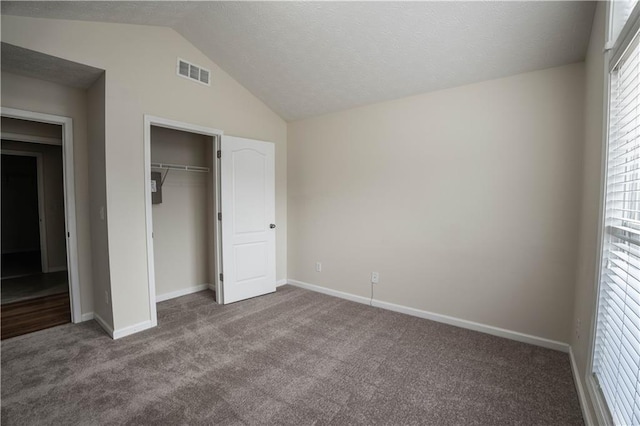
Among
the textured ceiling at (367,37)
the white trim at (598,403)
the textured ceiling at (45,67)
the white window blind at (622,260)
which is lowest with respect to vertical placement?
the white trim at (598,403)

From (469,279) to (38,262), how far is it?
783cm

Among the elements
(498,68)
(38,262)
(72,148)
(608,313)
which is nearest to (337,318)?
(608,313)

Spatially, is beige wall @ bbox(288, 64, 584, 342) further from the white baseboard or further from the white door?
the white door

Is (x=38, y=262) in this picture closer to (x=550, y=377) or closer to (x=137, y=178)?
(x=137, y=178)

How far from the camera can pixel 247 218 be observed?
12.4 ft

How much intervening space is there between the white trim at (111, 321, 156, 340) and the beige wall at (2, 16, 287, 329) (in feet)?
0.11

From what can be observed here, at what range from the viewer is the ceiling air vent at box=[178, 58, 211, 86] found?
3.09m

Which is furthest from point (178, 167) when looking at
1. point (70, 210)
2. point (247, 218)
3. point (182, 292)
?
point (182, 292)

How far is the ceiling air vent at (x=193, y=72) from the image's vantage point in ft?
10.1

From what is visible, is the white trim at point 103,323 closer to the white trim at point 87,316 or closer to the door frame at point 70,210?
the white trim at point 87,316

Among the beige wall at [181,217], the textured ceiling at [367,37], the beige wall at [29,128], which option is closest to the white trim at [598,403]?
the textured ceiling at [367,37]

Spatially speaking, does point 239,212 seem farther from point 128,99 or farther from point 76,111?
point 76,111

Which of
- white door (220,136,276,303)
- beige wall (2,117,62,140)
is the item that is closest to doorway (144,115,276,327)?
white door (220,136,276,303)

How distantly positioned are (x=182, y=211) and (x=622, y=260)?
421 centimetres
